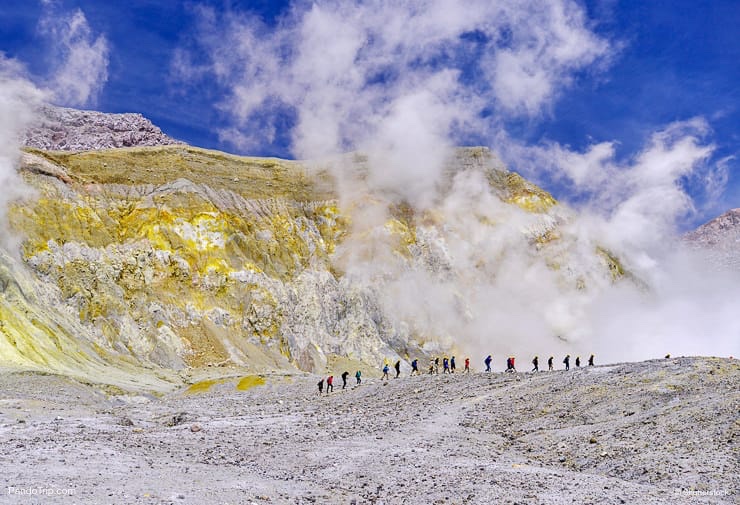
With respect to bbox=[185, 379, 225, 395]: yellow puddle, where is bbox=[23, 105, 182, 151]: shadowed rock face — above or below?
above

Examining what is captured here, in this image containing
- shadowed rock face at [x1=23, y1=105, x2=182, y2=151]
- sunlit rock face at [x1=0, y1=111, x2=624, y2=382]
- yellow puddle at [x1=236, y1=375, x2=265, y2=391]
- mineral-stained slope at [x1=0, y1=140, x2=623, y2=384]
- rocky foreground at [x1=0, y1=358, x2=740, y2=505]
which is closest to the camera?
rocky foreground at [x1=0, y1=358, x2=740, y2=505]

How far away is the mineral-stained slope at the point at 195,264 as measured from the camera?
70.9m

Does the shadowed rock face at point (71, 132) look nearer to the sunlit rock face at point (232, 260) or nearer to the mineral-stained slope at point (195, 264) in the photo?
the mineral-stained slope at point (195, 264)

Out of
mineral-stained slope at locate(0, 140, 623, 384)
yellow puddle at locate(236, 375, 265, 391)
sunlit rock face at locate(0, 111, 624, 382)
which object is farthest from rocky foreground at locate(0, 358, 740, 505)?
mineral-stained slope at locate(0, 140, 623, 384)

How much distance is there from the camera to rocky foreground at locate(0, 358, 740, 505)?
13562 mm

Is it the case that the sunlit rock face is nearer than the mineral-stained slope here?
No

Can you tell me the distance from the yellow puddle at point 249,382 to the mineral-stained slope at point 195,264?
45.8 ft

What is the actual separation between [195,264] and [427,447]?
73542mm

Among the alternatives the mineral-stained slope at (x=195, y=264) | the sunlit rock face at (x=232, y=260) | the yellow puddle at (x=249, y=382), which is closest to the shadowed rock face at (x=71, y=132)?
the mineral-stained slope at (x=195, y=264)

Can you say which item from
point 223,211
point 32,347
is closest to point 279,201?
point 223,211

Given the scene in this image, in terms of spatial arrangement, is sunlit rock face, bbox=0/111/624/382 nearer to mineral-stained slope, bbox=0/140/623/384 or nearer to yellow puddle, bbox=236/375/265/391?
mineral-stained slope, bbox=0/140/623/384

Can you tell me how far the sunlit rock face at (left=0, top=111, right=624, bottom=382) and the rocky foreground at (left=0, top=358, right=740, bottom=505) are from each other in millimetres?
33804

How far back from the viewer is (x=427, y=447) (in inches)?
801

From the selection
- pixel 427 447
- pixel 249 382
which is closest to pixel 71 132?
pixel 249 382
